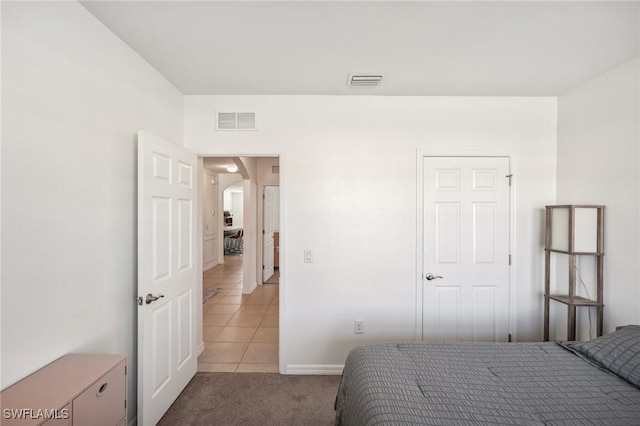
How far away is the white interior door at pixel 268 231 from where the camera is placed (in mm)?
5980

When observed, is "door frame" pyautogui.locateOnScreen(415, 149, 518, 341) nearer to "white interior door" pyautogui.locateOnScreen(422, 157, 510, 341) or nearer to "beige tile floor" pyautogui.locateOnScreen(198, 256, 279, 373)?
"white interior door" pyautogui.locateOnScreen(422, 157, 510, 341)

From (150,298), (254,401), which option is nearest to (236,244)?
(254,401)

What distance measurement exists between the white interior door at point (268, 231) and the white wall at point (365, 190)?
329 centimetres

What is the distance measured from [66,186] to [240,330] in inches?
109

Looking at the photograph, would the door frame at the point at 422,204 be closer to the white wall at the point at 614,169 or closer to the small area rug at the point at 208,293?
the white wall at the point at 614,169

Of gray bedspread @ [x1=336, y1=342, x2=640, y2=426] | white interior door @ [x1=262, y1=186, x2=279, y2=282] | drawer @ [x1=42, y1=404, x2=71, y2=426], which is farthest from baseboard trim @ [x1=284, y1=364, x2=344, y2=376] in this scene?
white interior door @ [x1=262, y1=186, x2=279, y2=282]

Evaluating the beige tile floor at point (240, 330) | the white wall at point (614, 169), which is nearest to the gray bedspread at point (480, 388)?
the white wall at point (614, 169)

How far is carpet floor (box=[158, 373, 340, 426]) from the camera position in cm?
205

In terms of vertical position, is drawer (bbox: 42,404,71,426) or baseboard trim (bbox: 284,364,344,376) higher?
drawer (bbox: 42,404,71,426)

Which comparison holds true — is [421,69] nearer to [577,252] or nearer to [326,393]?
[577,252]

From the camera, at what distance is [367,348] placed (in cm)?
176

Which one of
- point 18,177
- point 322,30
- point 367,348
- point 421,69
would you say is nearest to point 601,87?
point 421,69

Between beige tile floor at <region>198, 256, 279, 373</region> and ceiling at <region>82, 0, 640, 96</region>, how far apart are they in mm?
2685

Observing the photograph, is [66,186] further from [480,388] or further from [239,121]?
[480,388]
